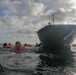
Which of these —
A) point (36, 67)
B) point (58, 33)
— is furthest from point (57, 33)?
point (36, 67)

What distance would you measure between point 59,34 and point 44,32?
3078 mm

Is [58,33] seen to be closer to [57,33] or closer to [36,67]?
[57,33]

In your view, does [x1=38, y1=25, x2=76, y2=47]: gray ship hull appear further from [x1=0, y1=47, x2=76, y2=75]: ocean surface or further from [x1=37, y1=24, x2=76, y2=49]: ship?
[x1=0, y1=47, x2=76, y2=75]: ocean surface

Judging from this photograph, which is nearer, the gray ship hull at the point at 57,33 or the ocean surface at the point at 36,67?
the ocean surface at the point at 36,67

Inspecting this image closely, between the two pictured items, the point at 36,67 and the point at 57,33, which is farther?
the point at 57,33

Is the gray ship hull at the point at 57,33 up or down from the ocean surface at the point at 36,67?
up

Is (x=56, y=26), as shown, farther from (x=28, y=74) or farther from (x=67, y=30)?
(x=28, y=74)

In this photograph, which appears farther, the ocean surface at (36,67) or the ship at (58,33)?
the ship at (58,33)

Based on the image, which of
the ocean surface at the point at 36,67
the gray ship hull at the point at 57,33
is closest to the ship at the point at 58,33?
the gray ship hull at the point at 57,33

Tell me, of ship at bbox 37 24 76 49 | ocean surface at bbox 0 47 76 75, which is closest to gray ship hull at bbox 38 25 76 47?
ship at bbox 37 24 76 49

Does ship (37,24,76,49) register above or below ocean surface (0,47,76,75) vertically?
above

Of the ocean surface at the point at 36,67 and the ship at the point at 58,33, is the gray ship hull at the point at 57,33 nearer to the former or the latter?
the ship at the point at 58,33

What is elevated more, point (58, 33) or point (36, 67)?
point (58, 33)

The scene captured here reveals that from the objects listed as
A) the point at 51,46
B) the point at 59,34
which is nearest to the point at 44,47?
the point at 51,46
